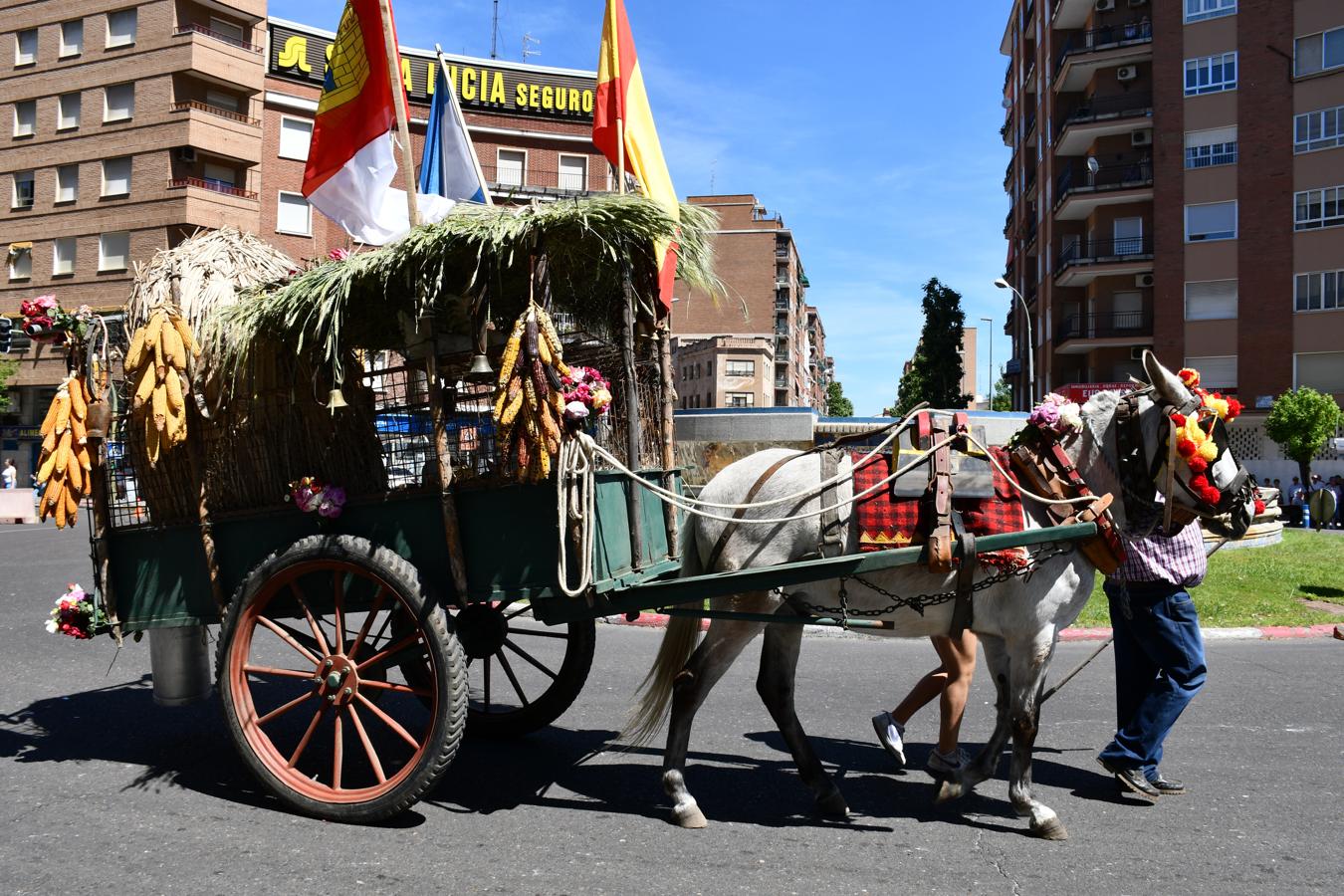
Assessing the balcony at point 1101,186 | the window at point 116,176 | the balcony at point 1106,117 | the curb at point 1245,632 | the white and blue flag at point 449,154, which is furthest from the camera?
the balcony at point 1106,117

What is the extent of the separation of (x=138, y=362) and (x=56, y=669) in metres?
3.95

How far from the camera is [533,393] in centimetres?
428

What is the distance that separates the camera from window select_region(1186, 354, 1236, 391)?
121 ft

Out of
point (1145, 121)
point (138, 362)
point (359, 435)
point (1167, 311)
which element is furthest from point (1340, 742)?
point (1145, 121)

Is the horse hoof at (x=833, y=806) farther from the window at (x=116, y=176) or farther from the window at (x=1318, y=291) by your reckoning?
the window at (x=1318, y=291)

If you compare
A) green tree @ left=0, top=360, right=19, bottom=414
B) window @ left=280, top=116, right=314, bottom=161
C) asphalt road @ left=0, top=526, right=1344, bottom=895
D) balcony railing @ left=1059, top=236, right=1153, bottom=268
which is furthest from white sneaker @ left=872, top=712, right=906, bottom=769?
balcony railing @ left=1059, top=236, right=1153, bottom=268

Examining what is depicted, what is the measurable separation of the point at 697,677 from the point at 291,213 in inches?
1443

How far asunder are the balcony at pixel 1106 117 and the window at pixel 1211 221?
4.14 meters

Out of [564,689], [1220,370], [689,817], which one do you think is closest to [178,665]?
[564,689]

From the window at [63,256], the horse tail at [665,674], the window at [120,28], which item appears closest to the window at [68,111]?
the window at [120,28]

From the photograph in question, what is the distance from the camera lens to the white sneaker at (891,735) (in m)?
5.35

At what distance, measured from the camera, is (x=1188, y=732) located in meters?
6.20

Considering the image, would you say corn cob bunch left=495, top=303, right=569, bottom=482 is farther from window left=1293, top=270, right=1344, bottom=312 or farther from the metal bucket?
window left=1293, top=270, right=1344, bottom=312

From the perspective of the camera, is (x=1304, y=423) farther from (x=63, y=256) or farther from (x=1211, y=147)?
(x=63, y=256)
